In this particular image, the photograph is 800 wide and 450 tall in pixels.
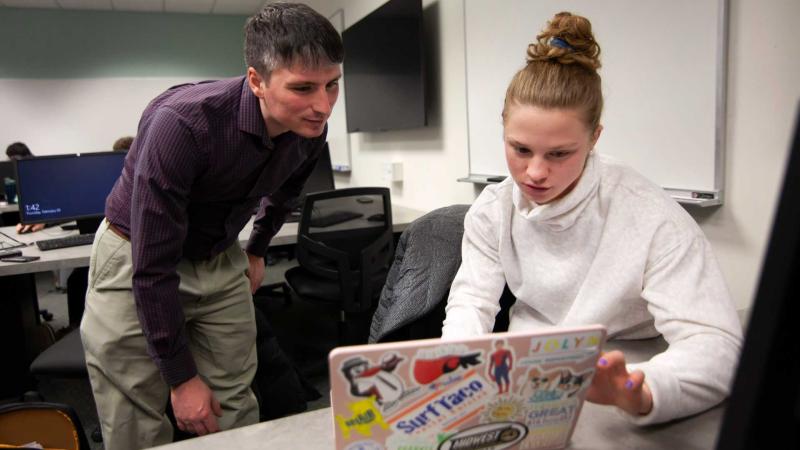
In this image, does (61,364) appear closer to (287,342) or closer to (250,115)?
(250,115)

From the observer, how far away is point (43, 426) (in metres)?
1.12

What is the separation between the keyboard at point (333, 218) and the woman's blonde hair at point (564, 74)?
1505 mm

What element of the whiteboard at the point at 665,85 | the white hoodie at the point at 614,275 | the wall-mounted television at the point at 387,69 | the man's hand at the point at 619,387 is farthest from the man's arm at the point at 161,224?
the wall-mounted television at the point at 387,69

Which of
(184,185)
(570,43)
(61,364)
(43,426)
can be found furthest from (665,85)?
(61,364)

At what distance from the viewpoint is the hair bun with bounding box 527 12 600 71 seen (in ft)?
2.99

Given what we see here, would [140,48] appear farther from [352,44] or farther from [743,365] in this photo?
[743,365]

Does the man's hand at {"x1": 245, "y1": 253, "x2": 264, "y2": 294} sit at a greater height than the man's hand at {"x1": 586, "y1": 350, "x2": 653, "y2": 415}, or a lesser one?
lesser

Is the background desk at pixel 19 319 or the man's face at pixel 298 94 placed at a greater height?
the man's face at pixel 298 94

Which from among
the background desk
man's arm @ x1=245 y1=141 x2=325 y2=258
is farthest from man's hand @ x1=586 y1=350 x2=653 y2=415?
the background desk

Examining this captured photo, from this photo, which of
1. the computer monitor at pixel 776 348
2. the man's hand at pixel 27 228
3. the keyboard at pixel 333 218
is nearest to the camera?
the computer monitor at pixel 776 348

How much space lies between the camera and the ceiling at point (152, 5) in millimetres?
5270

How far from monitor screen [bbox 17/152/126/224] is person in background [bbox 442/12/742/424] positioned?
2.16 metres

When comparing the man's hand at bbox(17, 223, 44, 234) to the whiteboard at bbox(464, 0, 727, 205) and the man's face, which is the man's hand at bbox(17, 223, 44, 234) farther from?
the whiteboard at bbox(464, 0, 727, 205)

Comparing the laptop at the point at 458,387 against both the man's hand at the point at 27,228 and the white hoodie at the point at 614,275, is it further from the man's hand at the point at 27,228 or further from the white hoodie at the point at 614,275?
the man's hand at the point at 27,228
